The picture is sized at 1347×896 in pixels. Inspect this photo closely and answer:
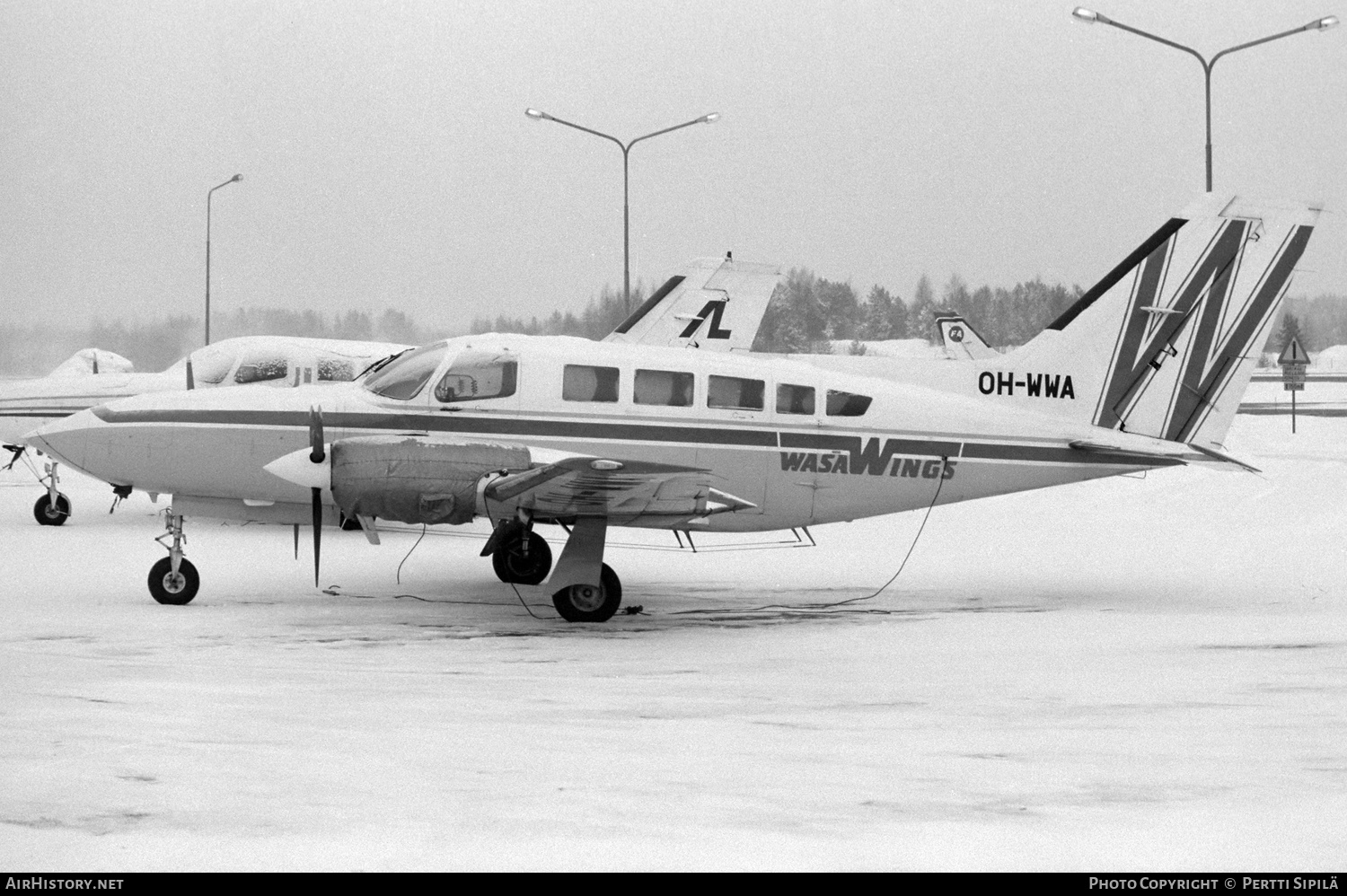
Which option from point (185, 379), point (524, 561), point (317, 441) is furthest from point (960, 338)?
point (317, 441)

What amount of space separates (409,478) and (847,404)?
4.27 metres

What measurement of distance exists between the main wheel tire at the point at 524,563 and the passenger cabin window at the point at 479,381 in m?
2.35

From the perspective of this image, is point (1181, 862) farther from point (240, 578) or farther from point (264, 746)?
point (240, 578)

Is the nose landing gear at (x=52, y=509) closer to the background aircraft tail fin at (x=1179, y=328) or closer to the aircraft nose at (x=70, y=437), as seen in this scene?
the aircraft nose at (x=70, y=437)

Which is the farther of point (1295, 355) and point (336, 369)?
point (1295, 355)

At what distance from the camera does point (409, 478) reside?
12.5 metres

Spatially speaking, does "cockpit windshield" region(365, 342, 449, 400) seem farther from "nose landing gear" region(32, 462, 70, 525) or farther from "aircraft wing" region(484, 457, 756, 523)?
"nose landing gear" region(32, 462, 70, 525)

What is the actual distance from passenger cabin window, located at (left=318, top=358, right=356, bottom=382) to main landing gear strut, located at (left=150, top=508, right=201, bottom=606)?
894 centimetres

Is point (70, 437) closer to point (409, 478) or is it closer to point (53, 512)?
point (409, 478)

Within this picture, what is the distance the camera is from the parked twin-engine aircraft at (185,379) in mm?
20859

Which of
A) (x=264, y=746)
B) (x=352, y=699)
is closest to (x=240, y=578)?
(x=352, y=699)

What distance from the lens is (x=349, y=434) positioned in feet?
43.8

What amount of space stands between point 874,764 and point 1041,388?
26.4ft
